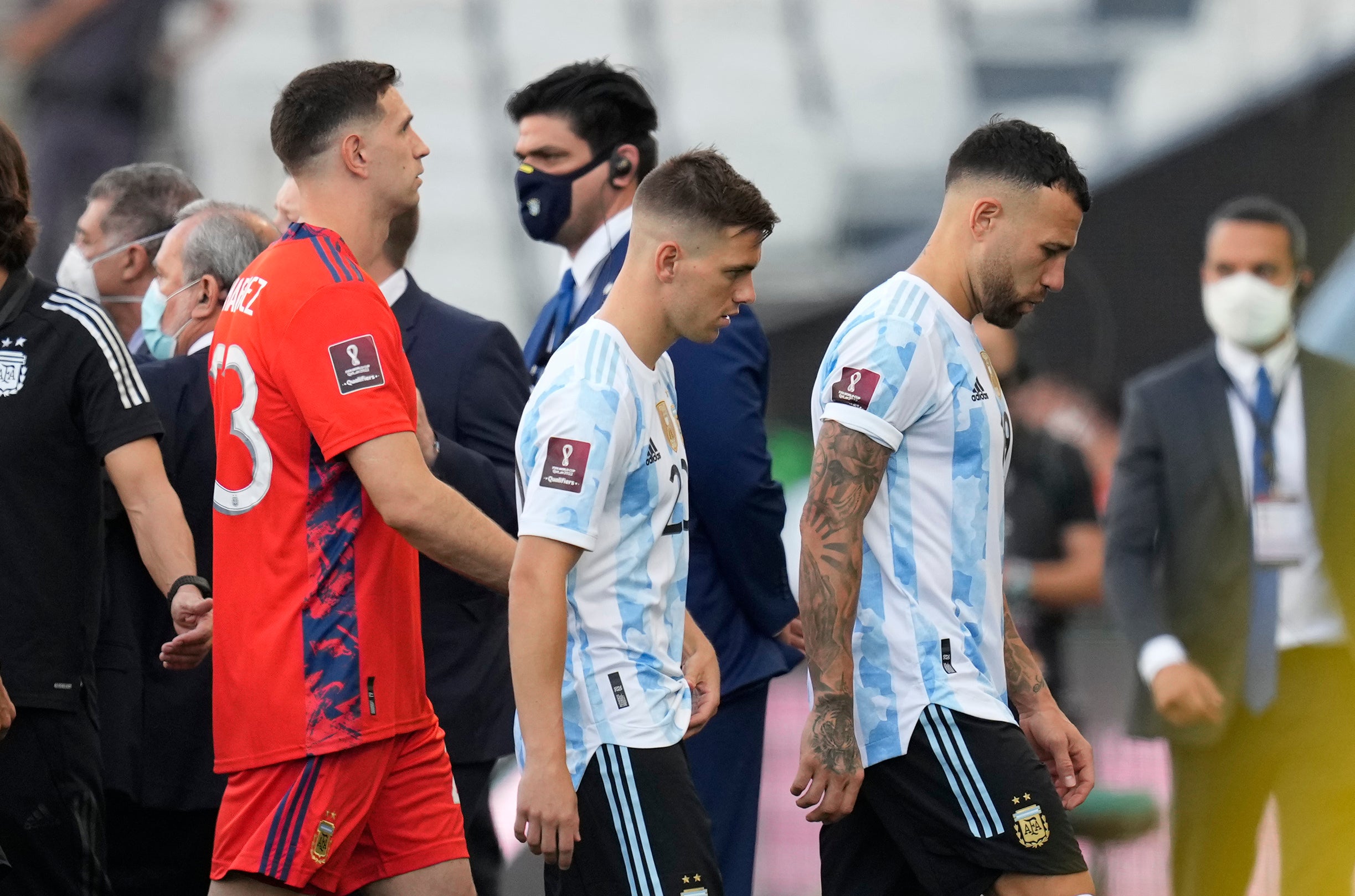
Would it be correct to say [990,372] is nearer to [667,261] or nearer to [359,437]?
[667,261]

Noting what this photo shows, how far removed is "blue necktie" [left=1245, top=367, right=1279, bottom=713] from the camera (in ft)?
15.4

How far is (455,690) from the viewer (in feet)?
12.5

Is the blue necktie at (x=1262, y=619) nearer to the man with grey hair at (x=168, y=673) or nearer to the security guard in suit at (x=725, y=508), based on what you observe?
the security guard in suit at (x=725, y=508)

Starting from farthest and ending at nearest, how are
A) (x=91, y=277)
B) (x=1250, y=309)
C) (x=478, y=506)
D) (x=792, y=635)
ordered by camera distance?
(x=1250, y=309) < (x=91, y=277) < (x=792, y=635) < (x=478, y=506)

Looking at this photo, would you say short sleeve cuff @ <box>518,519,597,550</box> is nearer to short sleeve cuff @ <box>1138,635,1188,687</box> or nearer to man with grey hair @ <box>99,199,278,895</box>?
man with grey hair @ <box>99,199,278,895</box>

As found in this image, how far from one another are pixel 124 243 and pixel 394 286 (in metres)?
0.89

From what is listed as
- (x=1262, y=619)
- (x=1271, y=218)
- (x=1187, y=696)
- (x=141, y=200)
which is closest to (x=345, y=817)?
(x=141, y=200)

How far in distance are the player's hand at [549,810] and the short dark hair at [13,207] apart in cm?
155

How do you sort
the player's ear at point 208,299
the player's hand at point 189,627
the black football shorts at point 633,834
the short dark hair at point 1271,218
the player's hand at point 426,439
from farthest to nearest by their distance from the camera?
the short dark hair at point 1271,218 → the player's ear at point 208,299 → the player's hand at point 426,439 → the player's hand at point 189,627 → the black football shorts at point 633,834

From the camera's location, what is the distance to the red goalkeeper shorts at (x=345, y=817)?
9.43 ft

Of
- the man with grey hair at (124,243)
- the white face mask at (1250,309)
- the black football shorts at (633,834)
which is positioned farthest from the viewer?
the white face mask at (1250,309)

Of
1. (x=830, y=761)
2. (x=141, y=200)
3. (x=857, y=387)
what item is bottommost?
(x=830, y=761)

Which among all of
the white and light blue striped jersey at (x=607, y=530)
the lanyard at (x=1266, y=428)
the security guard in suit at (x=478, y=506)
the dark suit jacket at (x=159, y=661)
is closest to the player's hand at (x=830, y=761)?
the white and light blue striped jersey at (x=607, y=530)

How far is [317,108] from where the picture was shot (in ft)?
10.2
